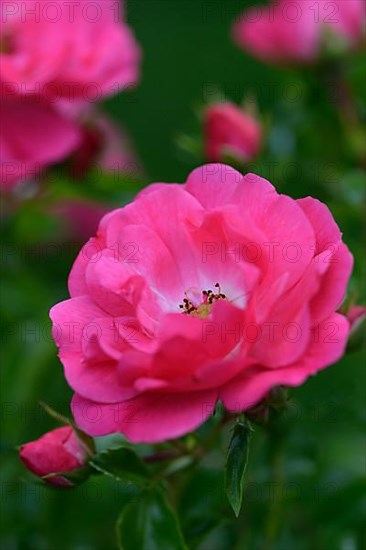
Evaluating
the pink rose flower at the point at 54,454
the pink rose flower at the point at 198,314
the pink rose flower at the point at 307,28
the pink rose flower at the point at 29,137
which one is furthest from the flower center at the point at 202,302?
the pink rose flower at the point at 307,28

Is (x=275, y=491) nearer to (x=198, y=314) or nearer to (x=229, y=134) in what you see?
(x=198, y=314)

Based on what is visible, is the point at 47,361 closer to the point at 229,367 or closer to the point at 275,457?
the point at 275,457

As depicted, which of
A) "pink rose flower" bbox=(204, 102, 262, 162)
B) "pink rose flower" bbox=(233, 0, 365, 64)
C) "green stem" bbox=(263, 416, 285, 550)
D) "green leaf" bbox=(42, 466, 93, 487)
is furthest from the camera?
"pink rose flower" bbox=(233, 0, 365, 64)

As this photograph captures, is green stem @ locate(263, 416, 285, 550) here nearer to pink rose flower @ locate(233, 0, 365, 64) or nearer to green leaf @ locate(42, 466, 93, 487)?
green leaf @ locate(42, 466, 93, 487)

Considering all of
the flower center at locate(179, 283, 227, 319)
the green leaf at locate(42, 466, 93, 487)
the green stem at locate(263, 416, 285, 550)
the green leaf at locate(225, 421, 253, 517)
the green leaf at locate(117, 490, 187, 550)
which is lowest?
the green stem at locate(263, 416, 285, 550)

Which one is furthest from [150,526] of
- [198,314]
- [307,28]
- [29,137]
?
[307,28]

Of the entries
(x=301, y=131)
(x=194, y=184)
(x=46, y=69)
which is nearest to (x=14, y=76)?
(x=46, y=69)

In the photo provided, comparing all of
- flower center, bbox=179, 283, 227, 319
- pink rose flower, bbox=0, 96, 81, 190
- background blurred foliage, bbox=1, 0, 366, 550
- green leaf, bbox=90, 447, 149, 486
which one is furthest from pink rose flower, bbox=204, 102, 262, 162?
green leaf, bbox=90, 447, 149, 486

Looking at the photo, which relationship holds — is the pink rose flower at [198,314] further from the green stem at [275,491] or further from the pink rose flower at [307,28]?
the pink rose flower at [307,28]
